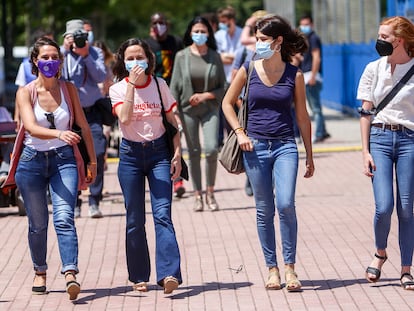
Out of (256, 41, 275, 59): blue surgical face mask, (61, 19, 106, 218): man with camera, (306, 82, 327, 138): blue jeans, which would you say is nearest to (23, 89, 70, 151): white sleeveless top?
(256, 41, 275, 59): blue surgical face mask

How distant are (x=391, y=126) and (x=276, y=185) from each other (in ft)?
2.71

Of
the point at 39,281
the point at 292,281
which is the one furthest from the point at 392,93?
the point at 39,281

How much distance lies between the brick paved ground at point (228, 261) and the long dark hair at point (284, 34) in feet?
5.08

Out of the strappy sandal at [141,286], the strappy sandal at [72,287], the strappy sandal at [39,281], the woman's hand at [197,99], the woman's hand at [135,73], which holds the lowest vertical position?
the strappy sandal at [141,286]

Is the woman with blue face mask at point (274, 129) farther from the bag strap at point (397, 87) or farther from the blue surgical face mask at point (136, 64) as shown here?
the blue surgical face mask at point (136, 64)

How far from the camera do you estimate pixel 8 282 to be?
9078 millimetres

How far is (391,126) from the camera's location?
820 cm

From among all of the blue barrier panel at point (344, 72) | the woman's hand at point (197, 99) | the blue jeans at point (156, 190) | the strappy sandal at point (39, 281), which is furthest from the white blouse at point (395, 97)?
the blue barrier panel at point (344, 72)

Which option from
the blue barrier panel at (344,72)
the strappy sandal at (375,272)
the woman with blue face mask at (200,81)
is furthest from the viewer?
the blue barrier panel at (344,72)

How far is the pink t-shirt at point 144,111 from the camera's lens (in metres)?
8.28

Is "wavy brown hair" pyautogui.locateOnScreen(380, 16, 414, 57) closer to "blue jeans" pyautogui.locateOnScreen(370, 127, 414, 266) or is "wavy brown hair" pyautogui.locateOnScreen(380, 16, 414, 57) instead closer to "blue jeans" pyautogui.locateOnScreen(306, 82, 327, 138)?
"blue jeans" pyautogui.locateOnScreen(370, 127, 414, 266)

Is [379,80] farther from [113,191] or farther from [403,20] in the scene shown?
[113,191]

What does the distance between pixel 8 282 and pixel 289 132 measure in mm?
2335

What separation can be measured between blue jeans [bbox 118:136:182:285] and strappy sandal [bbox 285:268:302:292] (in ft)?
2.26
